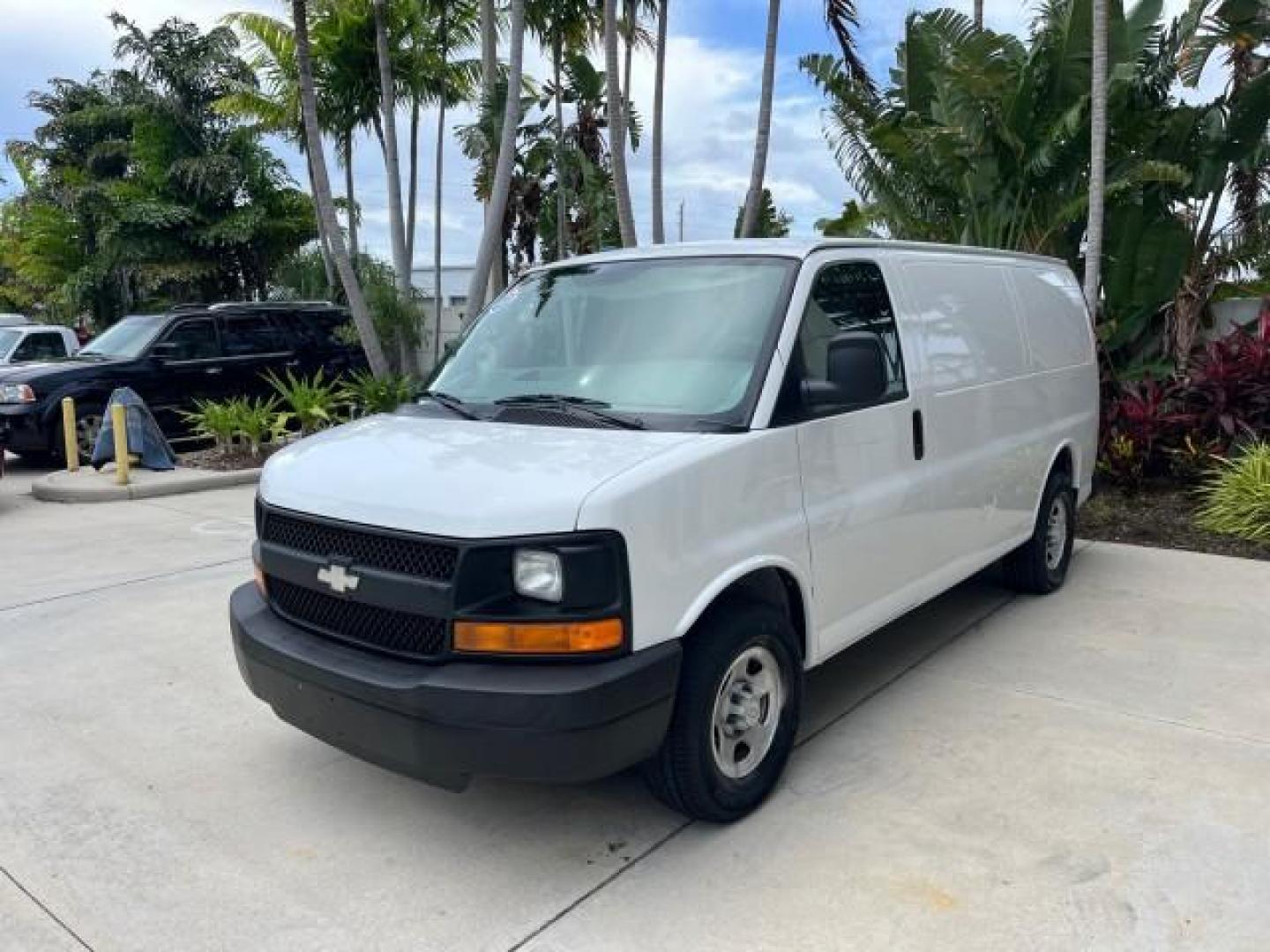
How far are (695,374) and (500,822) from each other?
1755 mm

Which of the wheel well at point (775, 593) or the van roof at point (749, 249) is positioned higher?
the van roof at point (749, 249)

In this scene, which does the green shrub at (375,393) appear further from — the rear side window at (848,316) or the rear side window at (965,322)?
the rear side window at (848,316)

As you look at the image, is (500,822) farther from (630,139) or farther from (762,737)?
(630,139)

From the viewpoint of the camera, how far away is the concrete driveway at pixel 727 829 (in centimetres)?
302

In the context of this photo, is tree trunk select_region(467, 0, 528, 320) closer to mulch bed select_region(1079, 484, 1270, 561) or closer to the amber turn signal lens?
mulch bed select_region(1079, 484, 1270, 561)

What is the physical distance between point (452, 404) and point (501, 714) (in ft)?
5.40

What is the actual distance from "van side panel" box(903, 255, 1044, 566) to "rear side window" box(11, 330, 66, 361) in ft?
47.4

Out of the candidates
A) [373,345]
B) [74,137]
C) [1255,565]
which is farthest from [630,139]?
[74,137]

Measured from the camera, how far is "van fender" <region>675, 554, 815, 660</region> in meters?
3.23

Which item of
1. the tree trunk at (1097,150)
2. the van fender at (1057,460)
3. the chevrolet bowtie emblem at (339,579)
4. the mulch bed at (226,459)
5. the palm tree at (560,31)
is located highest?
the palm tree at (560,31)

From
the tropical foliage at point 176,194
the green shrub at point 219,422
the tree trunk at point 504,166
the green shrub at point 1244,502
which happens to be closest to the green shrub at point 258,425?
the green shrub at point 219,422

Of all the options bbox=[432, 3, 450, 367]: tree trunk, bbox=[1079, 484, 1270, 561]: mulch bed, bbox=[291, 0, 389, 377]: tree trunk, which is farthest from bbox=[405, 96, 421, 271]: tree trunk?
bbox=[1079, 484, 1270, 561]: mulch bed

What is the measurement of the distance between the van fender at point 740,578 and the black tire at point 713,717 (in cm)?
11

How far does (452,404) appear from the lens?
4.21 metres
